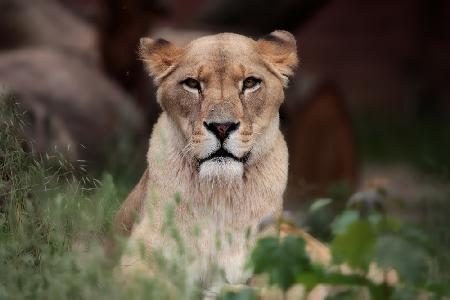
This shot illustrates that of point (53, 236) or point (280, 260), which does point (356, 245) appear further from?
point (53, 236)

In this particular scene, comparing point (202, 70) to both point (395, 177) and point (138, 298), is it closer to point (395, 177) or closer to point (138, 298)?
point (138, 298)

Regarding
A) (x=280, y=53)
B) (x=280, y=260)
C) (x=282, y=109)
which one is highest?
(x=280, y=53)

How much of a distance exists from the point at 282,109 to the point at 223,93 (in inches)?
160

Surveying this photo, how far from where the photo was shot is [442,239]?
539cm

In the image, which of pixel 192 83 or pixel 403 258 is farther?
pixel 192 83

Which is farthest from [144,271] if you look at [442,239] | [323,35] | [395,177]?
[323,35]

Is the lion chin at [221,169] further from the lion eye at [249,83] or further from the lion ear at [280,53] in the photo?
the lion ear at [280,53]

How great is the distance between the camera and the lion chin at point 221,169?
4.11 meters

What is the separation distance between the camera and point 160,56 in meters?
4.41

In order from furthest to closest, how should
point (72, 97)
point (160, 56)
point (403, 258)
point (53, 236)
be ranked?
point (72, 97) → point (160, 56) → point (53, 236) → point (403, 258)

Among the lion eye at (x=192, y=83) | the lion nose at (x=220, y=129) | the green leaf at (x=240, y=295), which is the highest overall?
the lion eye at (x=192, y=83)

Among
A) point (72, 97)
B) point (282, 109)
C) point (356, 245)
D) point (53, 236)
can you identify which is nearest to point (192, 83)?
point (53, 236)

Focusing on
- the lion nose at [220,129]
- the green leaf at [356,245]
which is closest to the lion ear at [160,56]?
the lion nose at [220,129]

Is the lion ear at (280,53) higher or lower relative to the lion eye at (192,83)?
higher
